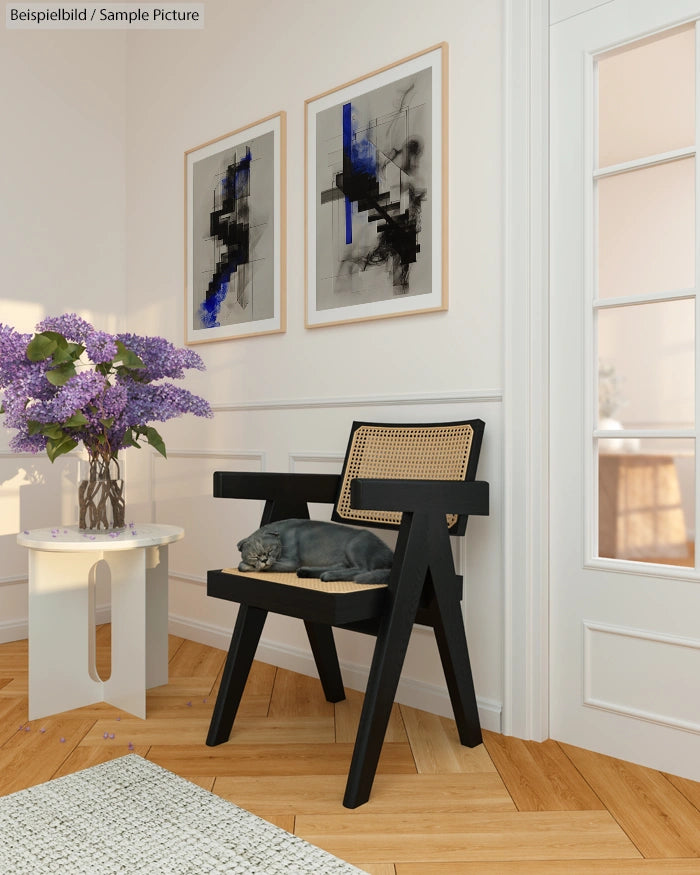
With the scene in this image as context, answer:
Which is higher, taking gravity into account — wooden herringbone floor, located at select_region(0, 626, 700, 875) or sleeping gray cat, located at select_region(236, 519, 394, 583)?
sleeping gray cat, located at select_region(236, 519, 394, 583)

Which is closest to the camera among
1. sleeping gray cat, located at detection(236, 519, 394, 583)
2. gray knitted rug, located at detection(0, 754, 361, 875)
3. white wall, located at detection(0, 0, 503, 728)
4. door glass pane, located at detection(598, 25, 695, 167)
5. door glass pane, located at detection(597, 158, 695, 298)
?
gray knitted rug, located at detection(0, 754, 361, 875)

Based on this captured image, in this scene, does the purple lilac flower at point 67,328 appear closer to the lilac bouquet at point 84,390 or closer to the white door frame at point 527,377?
the lilac bouquet at point 84,390

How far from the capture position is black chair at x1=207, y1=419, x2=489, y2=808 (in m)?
1.58

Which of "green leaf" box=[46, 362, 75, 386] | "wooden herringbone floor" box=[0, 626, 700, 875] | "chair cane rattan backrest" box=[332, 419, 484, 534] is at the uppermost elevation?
"green leaf" box=[46, 362, 75, 386]

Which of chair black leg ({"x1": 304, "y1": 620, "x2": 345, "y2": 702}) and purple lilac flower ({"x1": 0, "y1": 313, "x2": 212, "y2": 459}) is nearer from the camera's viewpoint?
purple lilac flower ({"x1": 0, "y1": 313, "x2": 212, "y2": 459})

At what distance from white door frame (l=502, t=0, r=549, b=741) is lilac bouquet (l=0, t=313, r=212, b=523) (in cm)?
94

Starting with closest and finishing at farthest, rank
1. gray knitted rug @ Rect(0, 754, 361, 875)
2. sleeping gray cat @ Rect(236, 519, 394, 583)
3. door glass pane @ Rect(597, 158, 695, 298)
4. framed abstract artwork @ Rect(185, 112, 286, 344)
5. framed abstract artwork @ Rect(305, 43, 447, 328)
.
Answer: gray knitted rug @ Rect(0, 754, 361, 875) < sleeping gray cat @ Rect(236, 519, 394, 583) < framed abstract artwork @ Rect(305, 43, 447, 328) < framed abstract artwork @ Rect(185, 112, 286, 344) < door glass pane @ Rect(597, 158, 695, 298)

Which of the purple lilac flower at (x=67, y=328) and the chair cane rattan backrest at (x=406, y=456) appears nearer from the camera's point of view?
the chair cane rattan backrest at (x=406, y=456)

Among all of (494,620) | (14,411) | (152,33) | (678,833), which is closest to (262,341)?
(14,411)

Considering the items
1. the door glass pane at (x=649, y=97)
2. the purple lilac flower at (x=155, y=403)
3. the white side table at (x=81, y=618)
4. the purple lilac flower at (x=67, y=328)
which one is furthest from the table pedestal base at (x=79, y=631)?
the door glass pane at (x=649, y=97)

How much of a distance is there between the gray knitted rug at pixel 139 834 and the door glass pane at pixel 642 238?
3.13 metres

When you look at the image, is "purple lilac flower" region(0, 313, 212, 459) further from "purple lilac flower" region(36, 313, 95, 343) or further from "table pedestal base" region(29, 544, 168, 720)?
"table pedestal base" region(29, 544, 168, 720)

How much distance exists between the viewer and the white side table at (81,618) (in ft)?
6.77

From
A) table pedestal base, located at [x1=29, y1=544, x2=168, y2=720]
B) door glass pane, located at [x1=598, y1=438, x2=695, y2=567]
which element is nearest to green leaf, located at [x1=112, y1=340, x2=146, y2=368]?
table pedestal base, located at [x1=29, y1=544, x2=168, y2=720]
